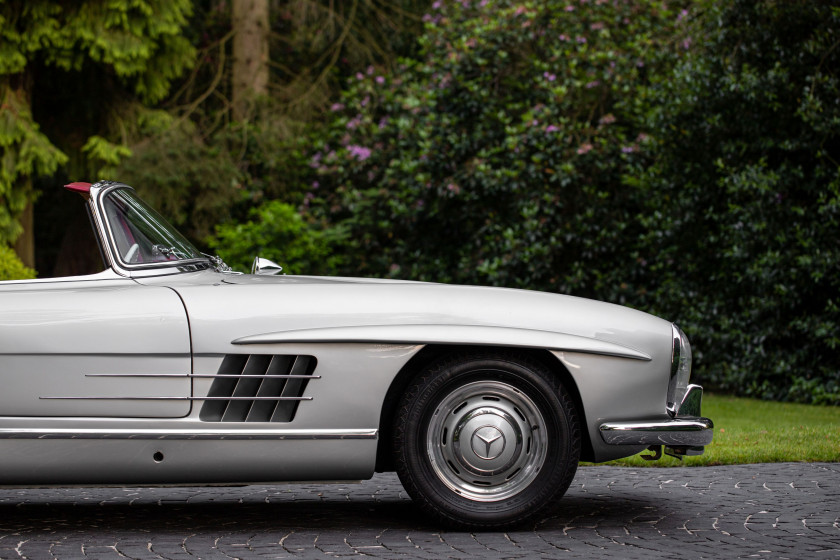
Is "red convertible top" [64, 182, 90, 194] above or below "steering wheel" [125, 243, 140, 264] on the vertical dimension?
above

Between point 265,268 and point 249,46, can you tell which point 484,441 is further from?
point 249,46

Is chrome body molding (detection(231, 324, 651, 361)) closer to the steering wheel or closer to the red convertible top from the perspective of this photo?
the steering wheel

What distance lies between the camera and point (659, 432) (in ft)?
15.1

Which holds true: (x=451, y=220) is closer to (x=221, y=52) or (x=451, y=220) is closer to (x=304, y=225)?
(x=304, y=225)

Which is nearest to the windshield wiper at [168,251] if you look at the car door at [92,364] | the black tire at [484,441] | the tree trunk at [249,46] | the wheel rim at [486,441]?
the car door at [92,364]

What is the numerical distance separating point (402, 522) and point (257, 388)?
0.99 m

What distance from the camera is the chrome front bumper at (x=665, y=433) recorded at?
460 centimetres

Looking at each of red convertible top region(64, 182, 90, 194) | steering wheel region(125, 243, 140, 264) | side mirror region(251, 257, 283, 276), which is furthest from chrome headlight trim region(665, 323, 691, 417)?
red convertible top region(64, 182, 90, 194)

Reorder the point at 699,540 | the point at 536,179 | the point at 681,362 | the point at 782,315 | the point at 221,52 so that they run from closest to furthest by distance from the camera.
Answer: the point at 699,540 < the point at 681,362 < the point at 782,315 < the point at 536,179 < the point at 221,52

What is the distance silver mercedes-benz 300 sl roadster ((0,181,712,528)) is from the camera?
440 cm

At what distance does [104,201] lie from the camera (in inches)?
195

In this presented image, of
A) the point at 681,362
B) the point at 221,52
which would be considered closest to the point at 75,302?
the point at 681,362

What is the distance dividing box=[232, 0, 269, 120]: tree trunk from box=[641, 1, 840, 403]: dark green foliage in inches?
276

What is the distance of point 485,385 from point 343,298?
72 cm
